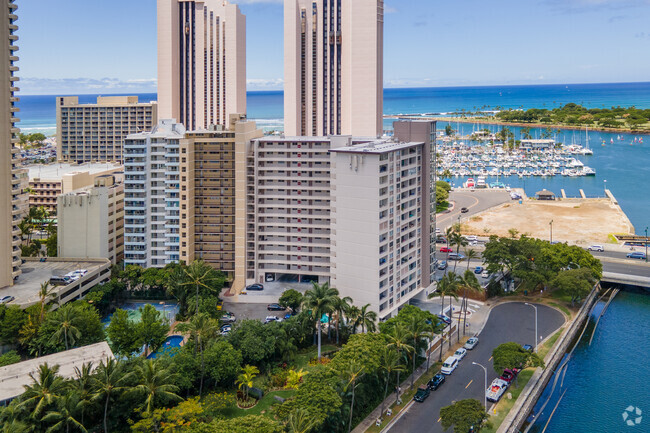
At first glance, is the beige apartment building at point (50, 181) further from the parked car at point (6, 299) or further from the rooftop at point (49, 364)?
the rooftop at point (49, 364)

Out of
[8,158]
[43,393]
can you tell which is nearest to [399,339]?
[43,393]

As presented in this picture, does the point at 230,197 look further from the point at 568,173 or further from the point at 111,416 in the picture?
the point at 568,173

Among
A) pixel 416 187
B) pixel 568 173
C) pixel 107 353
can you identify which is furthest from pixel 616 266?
→ pixel 568 173

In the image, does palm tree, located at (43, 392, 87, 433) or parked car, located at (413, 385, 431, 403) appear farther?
parked car, located at (413, 385, 431, 403)

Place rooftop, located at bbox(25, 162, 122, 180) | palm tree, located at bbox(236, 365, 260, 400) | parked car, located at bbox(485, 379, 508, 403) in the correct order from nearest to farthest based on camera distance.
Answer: palm tree, located at bbox(236, 365, 260, 400) → parked car, located at bbox(485, 379, 508, 403) → rooftop, located at bbox(25, 162, 122, 180)

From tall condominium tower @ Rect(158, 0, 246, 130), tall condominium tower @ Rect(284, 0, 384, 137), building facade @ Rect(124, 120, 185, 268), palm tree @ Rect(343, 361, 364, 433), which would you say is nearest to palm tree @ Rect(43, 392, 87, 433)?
palm tree @ Rect(343, 361, 364, 433)

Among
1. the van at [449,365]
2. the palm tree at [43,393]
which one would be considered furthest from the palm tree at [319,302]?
the palm tree at [43,393]

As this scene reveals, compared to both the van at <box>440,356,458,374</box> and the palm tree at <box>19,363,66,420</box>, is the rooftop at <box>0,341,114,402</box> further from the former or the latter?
the van at <box>440,356,458,374</box>
